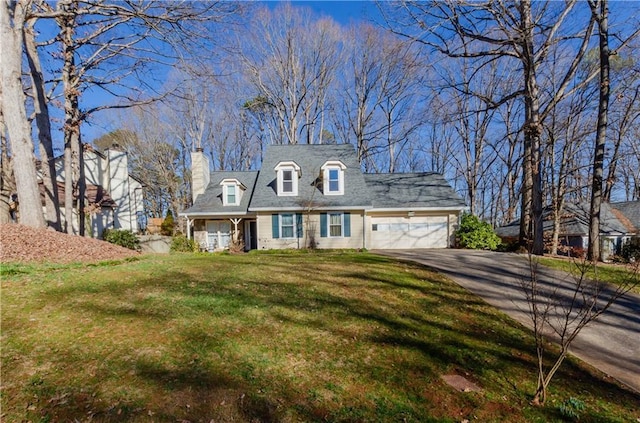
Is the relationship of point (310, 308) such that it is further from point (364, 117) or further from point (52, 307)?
point (364, 117)

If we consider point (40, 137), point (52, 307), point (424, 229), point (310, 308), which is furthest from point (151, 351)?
point (424, 229)

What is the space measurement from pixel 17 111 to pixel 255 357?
9145mm

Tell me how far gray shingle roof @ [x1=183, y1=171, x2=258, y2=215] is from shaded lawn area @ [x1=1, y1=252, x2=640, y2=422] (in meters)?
10.5

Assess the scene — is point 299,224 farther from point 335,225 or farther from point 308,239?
point 335,225

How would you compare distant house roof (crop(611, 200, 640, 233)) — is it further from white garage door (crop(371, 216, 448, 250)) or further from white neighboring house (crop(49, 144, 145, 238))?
white neighboring house (crop(49, 144, 145, 238))

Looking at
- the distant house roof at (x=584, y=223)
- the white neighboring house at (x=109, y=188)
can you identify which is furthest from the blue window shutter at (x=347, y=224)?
the white neighboring house at (x=109, y=188)

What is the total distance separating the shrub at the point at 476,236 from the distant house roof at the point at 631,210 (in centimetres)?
1359

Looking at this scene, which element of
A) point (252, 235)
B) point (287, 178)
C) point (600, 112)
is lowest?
point (252, 235)

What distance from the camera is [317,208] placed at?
14406 mm

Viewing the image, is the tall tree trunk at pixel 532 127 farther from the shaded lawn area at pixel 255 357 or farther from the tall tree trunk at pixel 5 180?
the tall tree trunk at pixel 5 180

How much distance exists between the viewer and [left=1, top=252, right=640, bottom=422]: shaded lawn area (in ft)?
7.85

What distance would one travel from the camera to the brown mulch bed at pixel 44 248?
5973 millimetres

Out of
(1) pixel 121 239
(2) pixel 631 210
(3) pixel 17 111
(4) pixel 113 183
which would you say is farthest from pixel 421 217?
(4) pixel 113 183

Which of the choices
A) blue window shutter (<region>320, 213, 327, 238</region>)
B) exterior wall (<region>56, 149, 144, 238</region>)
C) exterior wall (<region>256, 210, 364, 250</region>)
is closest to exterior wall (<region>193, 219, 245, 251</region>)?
exterior wall (<region>256, 210, 364, 250</region>)
